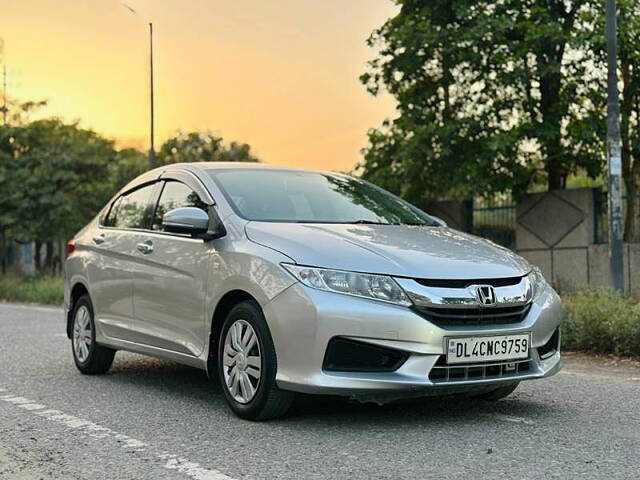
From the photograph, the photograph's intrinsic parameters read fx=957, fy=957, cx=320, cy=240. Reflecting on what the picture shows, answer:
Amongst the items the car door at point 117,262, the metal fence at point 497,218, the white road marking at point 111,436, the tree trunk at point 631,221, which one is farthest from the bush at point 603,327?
the metal fence at point 497,218

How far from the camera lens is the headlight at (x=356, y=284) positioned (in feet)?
17.2

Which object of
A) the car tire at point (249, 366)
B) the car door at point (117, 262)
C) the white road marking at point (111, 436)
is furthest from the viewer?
the car door at point (117, 262)

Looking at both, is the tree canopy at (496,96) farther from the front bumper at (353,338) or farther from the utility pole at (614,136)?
the front bumper at (353,338)

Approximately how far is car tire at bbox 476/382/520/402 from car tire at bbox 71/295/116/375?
3.26 m

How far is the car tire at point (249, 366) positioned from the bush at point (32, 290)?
16.8 meters

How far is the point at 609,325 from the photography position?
9.27 m

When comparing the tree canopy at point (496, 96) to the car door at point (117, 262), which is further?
the tree canopy at point (496, 96)

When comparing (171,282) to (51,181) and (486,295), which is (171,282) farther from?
(51,181)

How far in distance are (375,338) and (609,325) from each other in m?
4.77

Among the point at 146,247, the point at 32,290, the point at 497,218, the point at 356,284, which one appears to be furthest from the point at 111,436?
the point at 32,290

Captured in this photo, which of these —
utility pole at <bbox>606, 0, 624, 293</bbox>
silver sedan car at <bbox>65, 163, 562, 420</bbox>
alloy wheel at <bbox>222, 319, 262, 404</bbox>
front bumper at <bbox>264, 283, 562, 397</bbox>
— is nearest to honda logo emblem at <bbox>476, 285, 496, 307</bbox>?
silver sedan car at <bbox>65, 163, 562, 420</bbox>

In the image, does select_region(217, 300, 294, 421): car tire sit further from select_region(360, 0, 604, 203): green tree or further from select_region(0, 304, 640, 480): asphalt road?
select_region(360, 0, 604, 203): green tree

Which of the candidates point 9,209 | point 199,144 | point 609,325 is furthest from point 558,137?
point 199,144

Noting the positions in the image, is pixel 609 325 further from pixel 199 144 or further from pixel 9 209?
pixel 199 144
